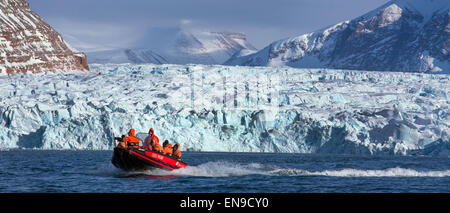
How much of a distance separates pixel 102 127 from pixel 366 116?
19.7 metres

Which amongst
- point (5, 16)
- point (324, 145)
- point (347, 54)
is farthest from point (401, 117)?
point (347, 54)

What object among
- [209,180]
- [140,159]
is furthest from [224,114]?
[209,180]

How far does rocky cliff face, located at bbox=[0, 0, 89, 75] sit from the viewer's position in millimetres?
75250

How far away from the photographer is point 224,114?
45.8 m

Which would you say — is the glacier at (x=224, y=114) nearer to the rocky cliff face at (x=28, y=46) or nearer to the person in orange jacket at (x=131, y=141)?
the rocky cliff face at (x=28, y=46)

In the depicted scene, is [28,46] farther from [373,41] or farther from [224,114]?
[373,41]

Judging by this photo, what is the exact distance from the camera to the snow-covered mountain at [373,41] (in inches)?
5886

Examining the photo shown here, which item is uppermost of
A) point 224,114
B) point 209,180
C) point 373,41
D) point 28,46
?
point 373,41

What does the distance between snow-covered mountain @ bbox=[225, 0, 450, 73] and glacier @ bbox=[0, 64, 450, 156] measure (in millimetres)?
94174

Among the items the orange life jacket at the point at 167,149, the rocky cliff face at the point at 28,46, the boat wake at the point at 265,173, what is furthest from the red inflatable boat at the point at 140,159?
the rocky cliff face at the point at 28,46

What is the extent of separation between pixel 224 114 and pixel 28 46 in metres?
42.3

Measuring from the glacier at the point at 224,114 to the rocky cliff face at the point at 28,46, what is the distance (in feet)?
56.1

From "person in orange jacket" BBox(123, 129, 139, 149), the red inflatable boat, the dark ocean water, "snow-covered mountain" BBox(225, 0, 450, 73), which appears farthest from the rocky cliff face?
"snow-covered mountain" BBox(225, 0, 450, 73)

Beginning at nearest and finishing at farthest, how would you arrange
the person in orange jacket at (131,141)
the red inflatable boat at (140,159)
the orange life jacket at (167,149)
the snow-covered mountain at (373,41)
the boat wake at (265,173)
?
the red inflatable boat at (140,159), the person in orange jacket at (131,141), the orange life jacket at (167,149), the boat wake at (265,173), the snow-covered mountain at (373,41)
